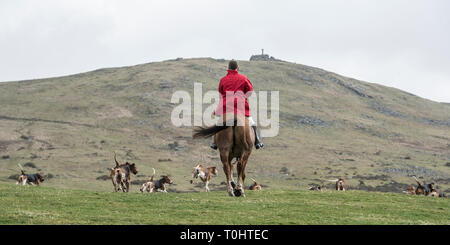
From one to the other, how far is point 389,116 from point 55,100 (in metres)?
96.0

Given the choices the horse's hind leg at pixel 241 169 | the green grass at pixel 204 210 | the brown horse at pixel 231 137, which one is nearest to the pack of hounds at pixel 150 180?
the green grass at pixel 204 210

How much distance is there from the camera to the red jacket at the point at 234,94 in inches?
789

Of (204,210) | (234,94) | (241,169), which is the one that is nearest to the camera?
(204,210)

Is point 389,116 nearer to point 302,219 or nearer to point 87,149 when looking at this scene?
point 87,149

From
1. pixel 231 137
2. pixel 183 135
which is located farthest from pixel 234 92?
pixel 183 135

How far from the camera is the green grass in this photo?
47.4ft

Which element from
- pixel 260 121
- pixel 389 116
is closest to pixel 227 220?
pixel 260 121

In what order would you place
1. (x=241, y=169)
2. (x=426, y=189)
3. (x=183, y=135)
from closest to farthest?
1. (x=241, y=169)
2. (x=426, y=189)
3. (x=183, y=135)

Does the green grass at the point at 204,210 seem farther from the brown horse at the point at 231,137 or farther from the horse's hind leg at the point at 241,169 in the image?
the brown horse at the point at 231,137

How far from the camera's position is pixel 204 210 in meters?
16.5

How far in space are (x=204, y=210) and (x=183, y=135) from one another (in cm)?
10874

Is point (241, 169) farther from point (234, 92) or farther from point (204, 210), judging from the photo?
point (204, 210)

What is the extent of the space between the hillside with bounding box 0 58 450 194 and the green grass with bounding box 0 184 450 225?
52701 mm

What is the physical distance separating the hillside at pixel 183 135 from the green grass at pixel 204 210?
52701mm
